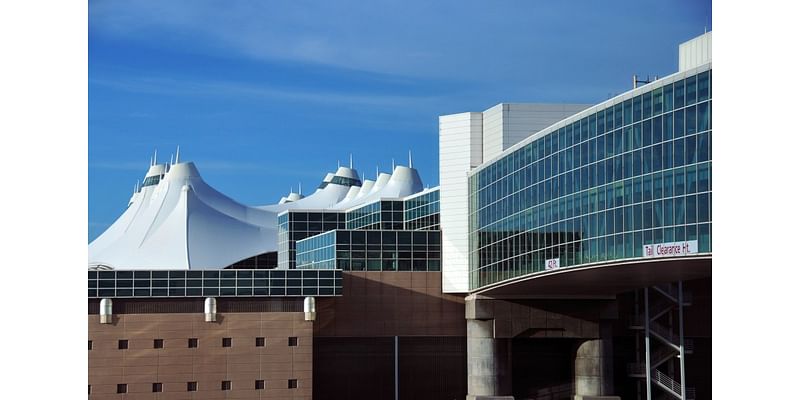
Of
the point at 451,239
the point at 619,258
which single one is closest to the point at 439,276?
the point at 451,239

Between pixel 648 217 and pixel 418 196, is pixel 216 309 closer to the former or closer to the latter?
pixel 418 196

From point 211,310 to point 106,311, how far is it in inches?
126

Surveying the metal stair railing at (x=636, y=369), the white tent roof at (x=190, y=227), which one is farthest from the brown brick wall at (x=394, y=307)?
the white tent roof at (x=190, y=227)

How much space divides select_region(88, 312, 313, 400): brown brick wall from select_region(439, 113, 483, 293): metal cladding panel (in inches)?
215

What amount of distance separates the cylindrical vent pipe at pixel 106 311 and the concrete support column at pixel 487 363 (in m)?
11.6

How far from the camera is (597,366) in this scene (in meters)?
37.6

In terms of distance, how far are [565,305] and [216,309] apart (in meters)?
11.3

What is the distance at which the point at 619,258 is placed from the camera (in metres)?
25.1

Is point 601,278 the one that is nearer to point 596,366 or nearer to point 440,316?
point 596,366

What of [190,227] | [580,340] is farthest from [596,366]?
[190,227]

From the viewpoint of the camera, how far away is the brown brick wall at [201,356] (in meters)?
34.8

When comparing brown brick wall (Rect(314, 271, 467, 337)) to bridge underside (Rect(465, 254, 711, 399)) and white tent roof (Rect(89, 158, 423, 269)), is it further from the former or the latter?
white tent roof (Rect(89, 158, 423, 269))

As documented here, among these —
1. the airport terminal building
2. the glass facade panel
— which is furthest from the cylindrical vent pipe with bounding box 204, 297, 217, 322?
the glass facade panel

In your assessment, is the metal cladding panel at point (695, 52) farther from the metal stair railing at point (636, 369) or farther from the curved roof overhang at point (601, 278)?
the metal stair railing at point (636, 369)
